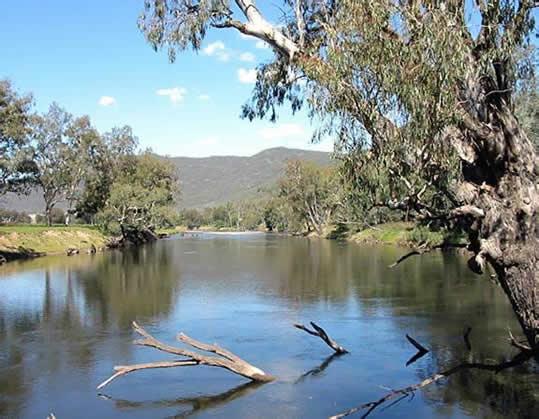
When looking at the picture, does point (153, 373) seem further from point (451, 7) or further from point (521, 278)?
point (451, 7)

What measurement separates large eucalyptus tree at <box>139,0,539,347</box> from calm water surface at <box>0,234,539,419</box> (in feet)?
11.0

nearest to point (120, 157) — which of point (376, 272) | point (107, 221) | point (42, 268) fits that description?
point (107, 221)

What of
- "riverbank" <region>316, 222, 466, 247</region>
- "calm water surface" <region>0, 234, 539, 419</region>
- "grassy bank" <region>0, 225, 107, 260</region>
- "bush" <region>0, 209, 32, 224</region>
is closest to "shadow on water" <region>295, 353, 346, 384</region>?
"calm water surface" <region>0, 234, 539, 419</region>

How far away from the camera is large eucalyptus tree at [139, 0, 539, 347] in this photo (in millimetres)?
7789

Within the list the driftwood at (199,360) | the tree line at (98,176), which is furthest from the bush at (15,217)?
the driftwood at (199,360)

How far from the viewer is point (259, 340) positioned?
587 inches

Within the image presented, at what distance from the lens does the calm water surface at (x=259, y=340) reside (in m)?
10.2

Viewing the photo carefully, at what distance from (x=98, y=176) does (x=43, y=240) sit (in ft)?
52.1

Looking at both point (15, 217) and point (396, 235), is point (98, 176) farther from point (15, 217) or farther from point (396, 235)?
point (15, 217)

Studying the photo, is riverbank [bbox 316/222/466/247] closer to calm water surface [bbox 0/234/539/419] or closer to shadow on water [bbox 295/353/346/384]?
calm water surface [bbox 0/234/539/419]

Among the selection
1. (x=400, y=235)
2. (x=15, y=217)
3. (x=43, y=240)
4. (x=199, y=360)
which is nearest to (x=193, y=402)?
(x=199, y=360)

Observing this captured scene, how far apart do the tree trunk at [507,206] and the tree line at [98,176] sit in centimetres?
4606

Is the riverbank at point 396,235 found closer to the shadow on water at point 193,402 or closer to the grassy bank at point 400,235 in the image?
the grassy bank at point 400,235

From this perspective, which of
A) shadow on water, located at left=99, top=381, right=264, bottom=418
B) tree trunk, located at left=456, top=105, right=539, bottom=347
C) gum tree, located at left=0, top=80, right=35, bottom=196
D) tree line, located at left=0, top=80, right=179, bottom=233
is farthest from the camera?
tree line, located at left=0, top=80, right=179, bottom=233
